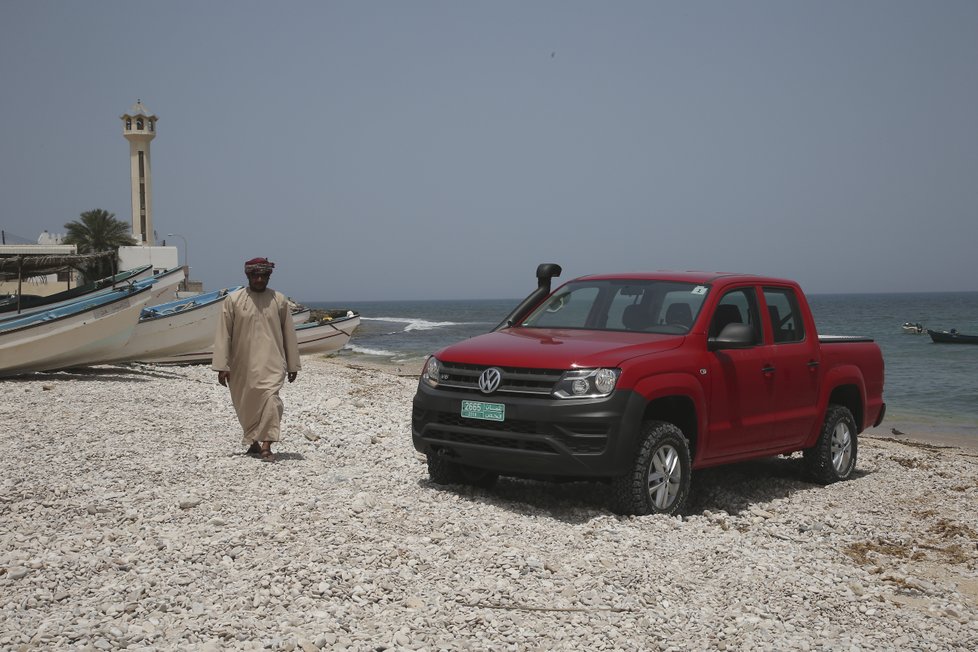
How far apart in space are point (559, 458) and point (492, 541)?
791 millimetres

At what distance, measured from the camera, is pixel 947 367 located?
35.4 m

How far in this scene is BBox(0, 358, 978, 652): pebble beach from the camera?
465 centimetres

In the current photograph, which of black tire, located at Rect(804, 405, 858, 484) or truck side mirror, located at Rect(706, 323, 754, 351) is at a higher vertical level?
truck side mirror, located at Rect(706, 323, 754, 351)

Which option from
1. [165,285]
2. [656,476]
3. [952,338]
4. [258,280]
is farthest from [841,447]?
[952,338]

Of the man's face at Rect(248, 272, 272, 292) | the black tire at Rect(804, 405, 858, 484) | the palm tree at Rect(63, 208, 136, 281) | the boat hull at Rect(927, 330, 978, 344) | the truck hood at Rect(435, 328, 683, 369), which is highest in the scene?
the palm tree at Rect(63, 208, 136, 281)

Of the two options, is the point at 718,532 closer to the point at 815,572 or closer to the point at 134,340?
the point at 815,572

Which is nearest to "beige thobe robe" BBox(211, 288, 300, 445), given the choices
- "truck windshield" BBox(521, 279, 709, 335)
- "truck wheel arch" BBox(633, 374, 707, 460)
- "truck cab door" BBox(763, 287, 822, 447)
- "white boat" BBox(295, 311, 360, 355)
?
"truck windshield" BBox(521, 279, 709, 335)

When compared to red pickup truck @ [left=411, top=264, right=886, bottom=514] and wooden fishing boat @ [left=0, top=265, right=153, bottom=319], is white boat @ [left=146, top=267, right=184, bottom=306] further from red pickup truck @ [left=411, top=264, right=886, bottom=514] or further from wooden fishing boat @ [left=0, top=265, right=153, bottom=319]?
red pickup truck @ [left=411, top=264, right=886, bottom=514]

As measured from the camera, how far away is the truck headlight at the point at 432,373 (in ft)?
23.9

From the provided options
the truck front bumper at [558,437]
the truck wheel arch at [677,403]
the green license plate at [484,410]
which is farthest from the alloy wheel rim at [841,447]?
the green license plate at [484,410]

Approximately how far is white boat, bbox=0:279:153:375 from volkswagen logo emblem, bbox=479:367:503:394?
1303 centimetres

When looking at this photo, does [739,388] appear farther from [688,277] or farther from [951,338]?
[951,338]

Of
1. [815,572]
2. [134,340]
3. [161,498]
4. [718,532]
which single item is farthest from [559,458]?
[134,340]

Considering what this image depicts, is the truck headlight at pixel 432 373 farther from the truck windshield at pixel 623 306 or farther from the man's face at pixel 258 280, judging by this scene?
the man's face at pixel 258 280
